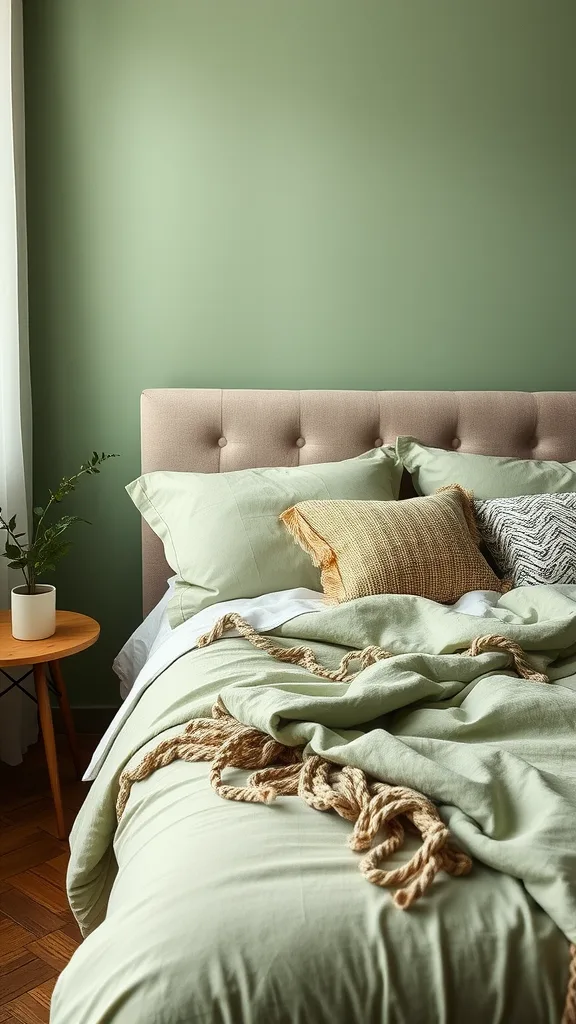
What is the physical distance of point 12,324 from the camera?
2326mm

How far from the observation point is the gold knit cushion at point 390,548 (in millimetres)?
1867

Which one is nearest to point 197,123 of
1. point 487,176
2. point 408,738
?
point 487,176

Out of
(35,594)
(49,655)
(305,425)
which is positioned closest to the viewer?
(49,655)

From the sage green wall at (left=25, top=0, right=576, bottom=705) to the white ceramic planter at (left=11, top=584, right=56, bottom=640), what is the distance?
515 millimetres

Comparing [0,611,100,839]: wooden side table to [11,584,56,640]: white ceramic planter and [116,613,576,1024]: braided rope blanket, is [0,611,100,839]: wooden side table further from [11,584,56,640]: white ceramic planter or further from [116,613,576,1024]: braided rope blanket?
[116,613,576,1024]: braided rope blanket

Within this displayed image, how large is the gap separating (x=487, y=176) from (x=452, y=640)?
171cm

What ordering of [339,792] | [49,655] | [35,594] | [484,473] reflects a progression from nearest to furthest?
[339,792] → [49,655] → [35,594] → [484,473]

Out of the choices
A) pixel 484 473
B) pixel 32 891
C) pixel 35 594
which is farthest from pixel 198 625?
pixel 484 473

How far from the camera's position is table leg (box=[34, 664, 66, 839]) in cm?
207

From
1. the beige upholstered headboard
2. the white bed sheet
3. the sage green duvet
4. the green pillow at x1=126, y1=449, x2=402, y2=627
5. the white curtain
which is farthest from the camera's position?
the beige upholstered headboard

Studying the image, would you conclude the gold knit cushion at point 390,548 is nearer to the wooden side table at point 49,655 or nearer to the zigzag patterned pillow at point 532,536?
the zigzag patterned pillow at point 532,536

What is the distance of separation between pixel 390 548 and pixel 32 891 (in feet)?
3.59

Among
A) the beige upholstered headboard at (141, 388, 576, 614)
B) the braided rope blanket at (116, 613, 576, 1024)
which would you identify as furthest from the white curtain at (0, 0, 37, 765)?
the braided rope blanket at (116, 613, 576, 1024)

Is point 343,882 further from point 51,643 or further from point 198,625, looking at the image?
point 51,643
